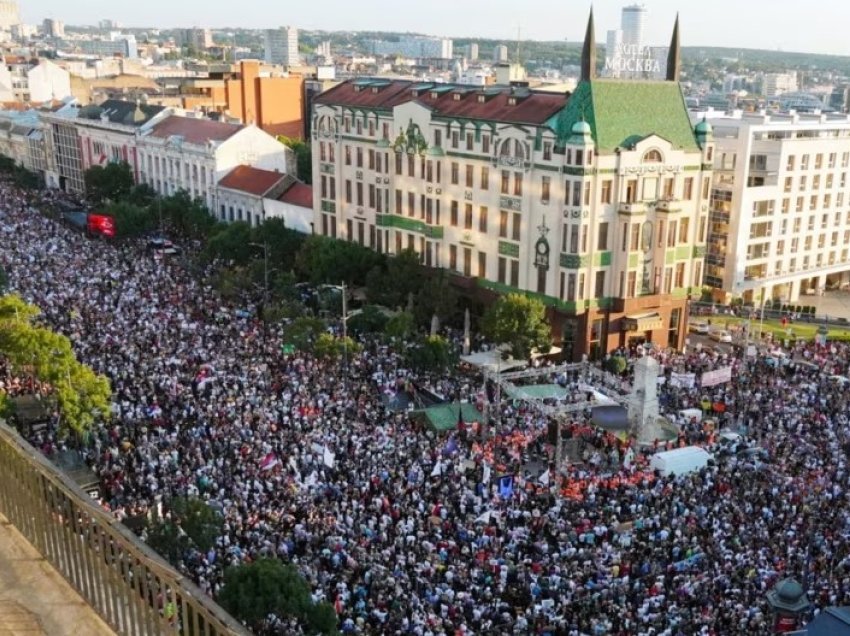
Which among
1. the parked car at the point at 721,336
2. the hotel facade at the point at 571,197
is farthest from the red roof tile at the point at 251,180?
the parked car at the point at 721,336

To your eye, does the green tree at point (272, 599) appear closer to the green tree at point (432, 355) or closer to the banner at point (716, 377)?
the green tree at point (432, 355)

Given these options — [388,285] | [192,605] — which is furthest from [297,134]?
[192,605]

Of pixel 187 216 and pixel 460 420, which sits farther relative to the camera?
pixel 187 216

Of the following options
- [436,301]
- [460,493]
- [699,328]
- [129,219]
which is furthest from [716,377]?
[129,219]

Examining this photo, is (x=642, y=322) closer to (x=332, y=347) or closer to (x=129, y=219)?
(x=332, y=347)

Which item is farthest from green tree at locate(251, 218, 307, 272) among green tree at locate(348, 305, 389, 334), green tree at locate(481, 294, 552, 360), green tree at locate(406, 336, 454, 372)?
green tree at locate(406, 336, 454, 372)

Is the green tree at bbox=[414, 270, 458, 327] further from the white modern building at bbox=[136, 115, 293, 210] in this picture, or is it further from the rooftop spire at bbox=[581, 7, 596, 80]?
the white modern building at bbox=[136, 115, 293, 210]

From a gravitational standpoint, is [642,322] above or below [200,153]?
below
